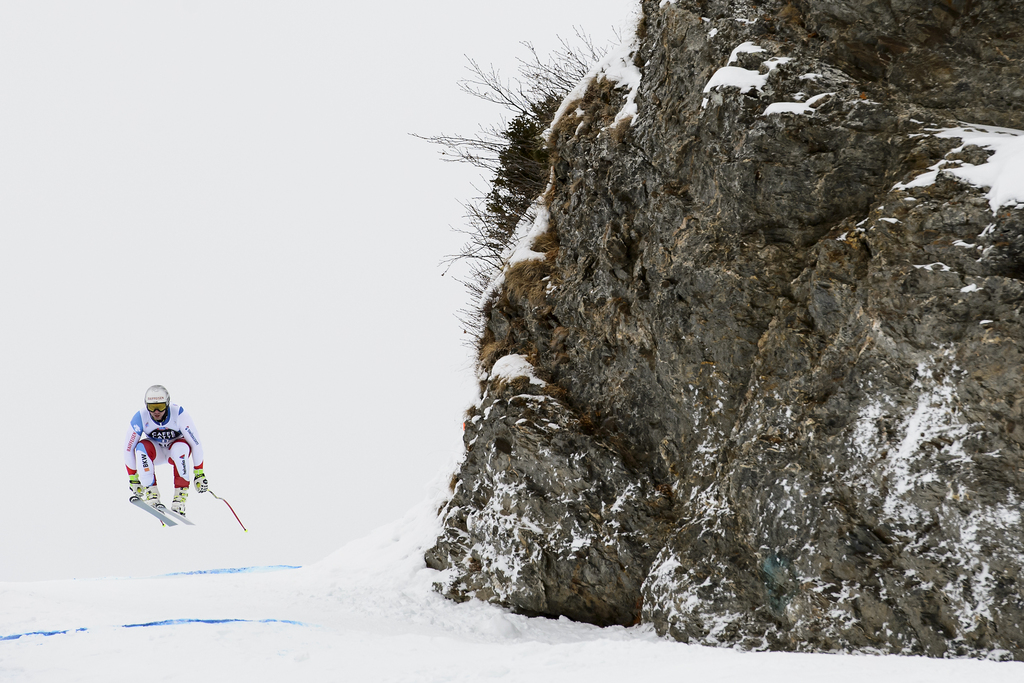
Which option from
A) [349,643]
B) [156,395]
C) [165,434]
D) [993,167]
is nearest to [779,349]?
[993,167]

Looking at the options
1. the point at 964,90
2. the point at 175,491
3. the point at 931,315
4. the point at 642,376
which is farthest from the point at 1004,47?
the point at 175,491

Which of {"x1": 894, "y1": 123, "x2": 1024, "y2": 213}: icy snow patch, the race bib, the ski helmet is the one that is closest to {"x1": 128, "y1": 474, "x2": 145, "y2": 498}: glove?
the race bib

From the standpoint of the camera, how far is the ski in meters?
9.82

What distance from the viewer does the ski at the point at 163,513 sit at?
32.2ft

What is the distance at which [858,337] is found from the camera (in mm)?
5969

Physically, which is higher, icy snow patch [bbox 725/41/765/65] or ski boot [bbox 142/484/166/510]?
icy snow patch [bbox 725/41/765/65]

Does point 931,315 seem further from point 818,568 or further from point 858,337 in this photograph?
point 818,568

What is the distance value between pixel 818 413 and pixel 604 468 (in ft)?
8.53

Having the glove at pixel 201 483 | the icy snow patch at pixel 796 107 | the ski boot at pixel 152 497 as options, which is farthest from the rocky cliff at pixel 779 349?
the ski boot at pixel 152 497

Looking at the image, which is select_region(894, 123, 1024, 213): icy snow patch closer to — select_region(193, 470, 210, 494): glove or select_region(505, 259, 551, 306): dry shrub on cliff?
select_region(505, 259, 551, 306): dry shrub on cliff

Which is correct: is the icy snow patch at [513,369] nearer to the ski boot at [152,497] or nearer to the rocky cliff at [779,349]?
the rocky cliff at [779,349]

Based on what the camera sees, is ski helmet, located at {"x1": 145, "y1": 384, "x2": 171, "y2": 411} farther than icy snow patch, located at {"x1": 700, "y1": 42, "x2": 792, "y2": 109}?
Yes

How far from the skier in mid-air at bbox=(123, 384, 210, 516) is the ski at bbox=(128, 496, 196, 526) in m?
0.05

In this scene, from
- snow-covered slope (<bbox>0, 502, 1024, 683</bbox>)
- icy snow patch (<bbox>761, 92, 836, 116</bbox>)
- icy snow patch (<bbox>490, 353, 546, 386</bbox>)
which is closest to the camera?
snow-covered slope (<bbox>0, 502, 1024, 683</bbox>)
